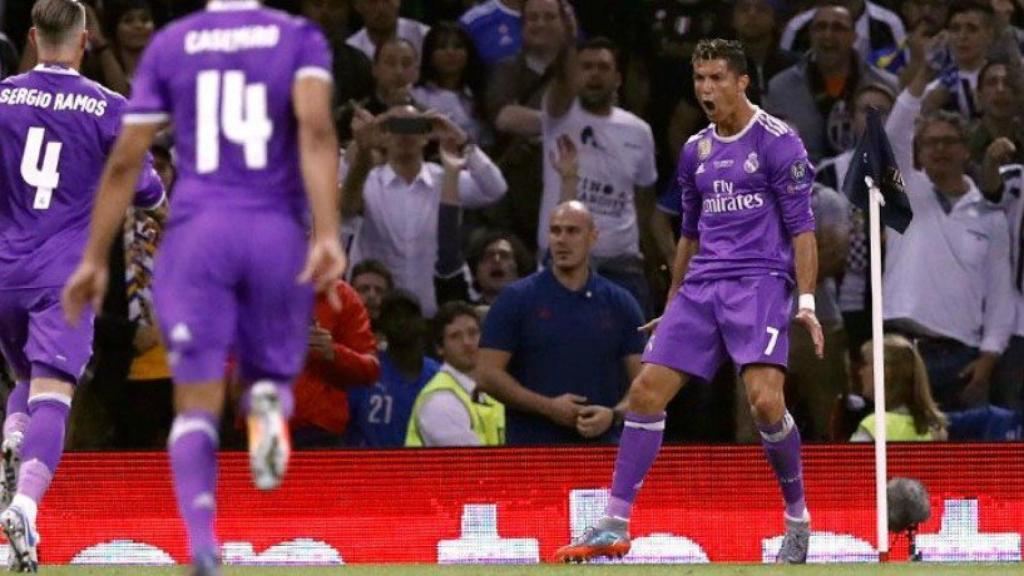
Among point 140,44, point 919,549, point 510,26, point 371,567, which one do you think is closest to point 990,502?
point 919,549

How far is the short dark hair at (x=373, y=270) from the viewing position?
1367cm

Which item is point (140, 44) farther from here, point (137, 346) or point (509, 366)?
point (509, 366)

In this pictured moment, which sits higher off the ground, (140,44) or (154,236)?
(140,44)

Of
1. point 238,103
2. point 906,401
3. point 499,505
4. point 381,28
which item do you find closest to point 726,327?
point 499,505

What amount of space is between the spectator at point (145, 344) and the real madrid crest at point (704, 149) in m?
3.83

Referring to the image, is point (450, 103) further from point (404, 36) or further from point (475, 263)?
point (475, 263)

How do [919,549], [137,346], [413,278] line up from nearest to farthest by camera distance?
[919,549] → [137,346] → [413,278]

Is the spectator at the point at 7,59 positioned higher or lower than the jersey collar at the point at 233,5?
higher

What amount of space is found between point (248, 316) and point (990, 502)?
6412 mm

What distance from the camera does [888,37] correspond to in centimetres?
1503

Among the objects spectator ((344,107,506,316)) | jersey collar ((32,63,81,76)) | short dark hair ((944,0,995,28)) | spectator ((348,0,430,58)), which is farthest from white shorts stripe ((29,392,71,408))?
short dark hair ((944,0,995,28))

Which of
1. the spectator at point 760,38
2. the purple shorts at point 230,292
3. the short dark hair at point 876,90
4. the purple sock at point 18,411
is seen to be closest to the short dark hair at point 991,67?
the short dark hair at point 876,90

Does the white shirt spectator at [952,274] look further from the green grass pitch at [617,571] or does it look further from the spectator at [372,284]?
the green grass pitch at [617,571]

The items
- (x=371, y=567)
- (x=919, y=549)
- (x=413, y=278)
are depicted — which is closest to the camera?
(x=371, y=567)
